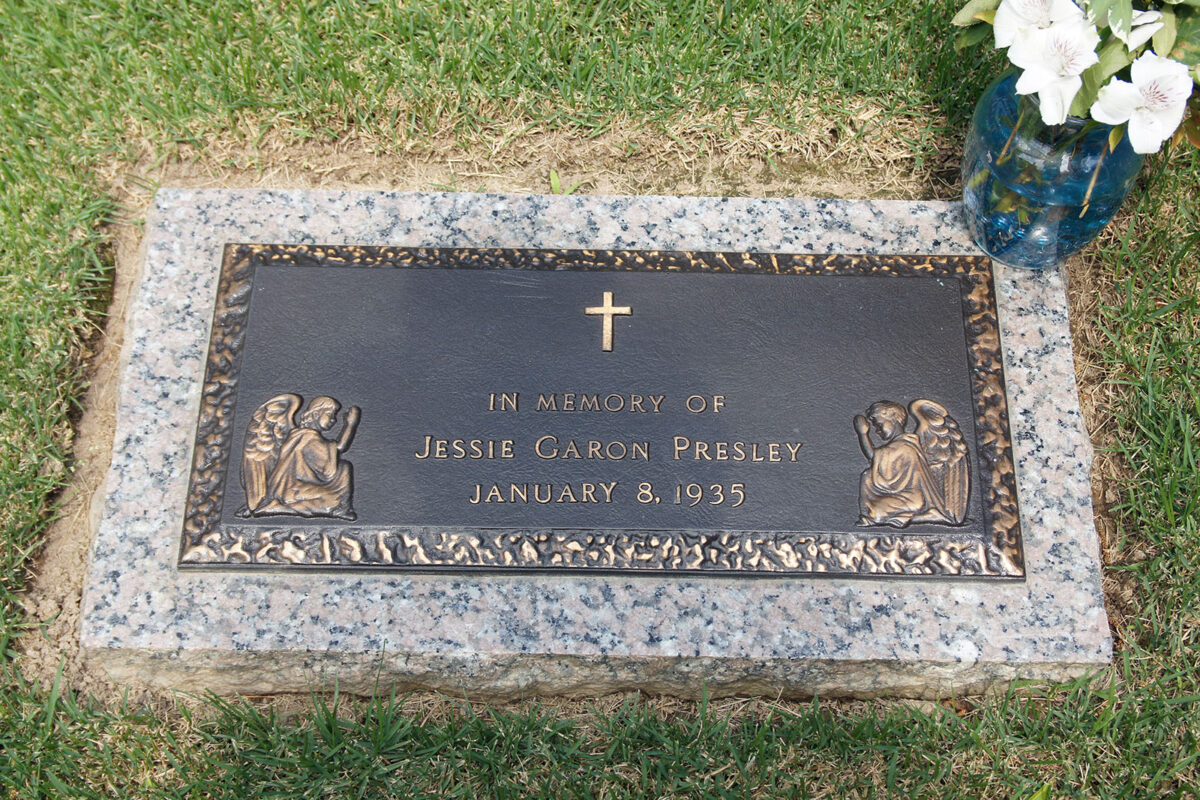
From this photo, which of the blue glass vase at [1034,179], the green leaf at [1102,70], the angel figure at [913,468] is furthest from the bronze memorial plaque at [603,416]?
the green leaf at [1102,70]

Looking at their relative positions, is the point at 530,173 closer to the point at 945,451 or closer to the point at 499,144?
the point at 499,144

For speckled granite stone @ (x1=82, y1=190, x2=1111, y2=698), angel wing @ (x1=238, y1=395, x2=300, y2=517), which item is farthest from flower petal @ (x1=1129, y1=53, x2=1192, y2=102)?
angel wing @ (x1=238, y1=395, x2=300, y2=517)

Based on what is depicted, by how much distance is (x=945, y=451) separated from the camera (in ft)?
7.09

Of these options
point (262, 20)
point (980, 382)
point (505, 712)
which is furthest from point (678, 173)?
point (505, 712)

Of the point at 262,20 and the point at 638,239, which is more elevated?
the point at 262,20

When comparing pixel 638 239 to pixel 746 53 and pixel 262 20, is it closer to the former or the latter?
pixel 746 53

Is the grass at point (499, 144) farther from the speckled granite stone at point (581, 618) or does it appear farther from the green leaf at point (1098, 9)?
the green leaf at point (1098, 9)

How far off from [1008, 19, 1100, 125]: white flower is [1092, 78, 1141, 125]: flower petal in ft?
0.18

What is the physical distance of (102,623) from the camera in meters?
2.07

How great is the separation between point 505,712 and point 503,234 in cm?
129

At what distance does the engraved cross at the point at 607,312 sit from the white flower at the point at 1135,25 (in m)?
1.23

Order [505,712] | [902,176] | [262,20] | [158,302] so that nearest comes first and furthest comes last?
[505,712]
[158,302]
[902,176]
[262,20]

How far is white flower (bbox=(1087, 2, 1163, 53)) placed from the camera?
1.82 meters

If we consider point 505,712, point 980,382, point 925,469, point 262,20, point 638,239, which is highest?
point 262,20
